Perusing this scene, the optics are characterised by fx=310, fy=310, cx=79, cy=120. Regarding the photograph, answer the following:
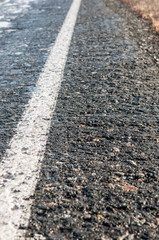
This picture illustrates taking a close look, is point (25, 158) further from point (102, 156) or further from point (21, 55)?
point (21, 55)

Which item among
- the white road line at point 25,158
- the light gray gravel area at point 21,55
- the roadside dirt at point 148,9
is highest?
the white road line at point 25,158

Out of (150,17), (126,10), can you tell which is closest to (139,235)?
(150,17)

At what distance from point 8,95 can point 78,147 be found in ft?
3.41

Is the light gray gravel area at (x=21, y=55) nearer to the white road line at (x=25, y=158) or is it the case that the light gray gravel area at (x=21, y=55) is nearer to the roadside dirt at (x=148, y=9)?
the white road line at (x=25, y=158)

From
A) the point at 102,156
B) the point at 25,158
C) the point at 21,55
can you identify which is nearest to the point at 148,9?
the point at 21,55

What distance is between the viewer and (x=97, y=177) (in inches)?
61.9

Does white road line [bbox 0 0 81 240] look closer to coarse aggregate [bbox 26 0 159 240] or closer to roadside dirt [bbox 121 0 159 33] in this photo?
coarse aggregate [bbox 26 0 159 240]

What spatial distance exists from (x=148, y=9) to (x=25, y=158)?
6084 millimetres

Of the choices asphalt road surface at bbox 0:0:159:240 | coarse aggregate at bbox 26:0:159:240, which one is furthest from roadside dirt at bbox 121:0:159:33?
coarse aggregate at bbox 26:0:159:240

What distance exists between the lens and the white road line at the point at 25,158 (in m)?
1.31

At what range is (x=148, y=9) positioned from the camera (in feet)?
22.5

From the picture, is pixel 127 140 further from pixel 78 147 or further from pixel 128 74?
pixel 128 74

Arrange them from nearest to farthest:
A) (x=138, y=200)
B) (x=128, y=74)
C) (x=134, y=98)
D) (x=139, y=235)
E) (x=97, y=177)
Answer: (x=139, y=235) < (x=138, y=200) < (x=97, y=177) < (x=134, y=98) < (x=128, y=74)

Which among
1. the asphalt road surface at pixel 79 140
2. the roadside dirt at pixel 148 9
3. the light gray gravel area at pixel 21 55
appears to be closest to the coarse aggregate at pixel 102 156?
the asphalt road surface at pixel 79 140
